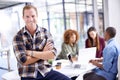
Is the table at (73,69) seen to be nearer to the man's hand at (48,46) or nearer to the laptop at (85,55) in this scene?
the laptop at (85,55)

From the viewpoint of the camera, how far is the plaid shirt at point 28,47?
1827mm

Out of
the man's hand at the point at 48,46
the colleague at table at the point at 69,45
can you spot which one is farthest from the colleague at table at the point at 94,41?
the man's hand at the point at 48,46

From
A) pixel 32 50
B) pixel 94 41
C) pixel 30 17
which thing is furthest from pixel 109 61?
pixel 94 41

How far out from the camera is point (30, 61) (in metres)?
1.81

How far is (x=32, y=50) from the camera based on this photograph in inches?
73.8

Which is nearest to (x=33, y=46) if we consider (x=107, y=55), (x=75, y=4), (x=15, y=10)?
(x=107, y=55)

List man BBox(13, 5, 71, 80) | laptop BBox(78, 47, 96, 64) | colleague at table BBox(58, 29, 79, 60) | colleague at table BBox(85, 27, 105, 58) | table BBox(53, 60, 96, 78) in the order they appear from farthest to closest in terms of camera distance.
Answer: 1. colleague at table BBox(85, 27, 105, 58)
2. colleague at table BBox(58, 29, 79, 60)
3. laptop BBox(78, 47, 96, 64)
4. table BBox(53, 60, 96, 78)
5. man BBox(13, 5, 71, 80)

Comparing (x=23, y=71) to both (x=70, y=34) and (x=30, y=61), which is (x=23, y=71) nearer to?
(x=30, y=61)

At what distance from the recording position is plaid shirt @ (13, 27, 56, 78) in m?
1.83

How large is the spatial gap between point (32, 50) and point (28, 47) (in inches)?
1.9

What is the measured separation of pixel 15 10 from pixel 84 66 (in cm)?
264

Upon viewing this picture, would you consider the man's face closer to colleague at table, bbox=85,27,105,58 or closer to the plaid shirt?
the plaid shirt

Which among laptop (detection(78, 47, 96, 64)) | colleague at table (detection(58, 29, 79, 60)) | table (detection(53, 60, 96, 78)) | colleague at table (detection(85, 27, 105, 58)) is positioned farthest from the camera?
colleague at table (detection(85, 27, 105, 58))

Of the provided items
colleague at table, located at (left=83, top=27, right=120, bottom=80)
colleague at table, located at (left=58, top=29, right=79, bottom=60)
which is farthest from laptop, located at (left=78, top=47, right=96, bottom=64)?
colleague at table, located at (left=58, top=29, right=79, bottom=60)
